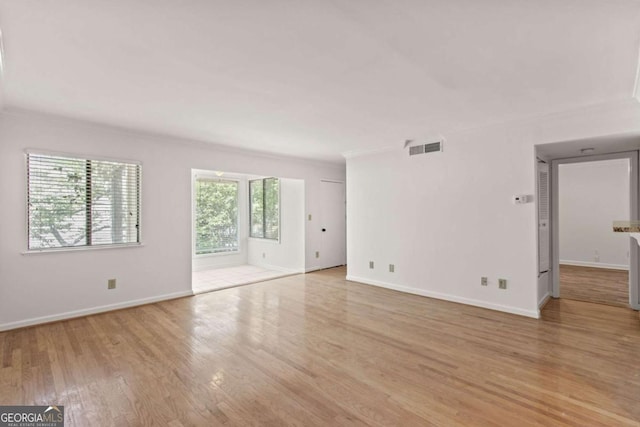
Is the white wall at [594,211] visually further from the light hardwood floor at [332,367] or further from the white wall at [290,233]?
the white wall at [290,233]

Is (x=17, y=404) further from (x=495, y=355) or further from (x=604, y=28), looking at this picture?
(x=604, y=28)

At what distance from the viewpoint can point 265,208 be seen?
7508 mm

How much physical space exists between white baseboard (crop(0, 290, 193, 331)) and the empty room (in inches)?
0.7

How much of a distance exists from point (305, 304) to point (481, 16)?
146 inches

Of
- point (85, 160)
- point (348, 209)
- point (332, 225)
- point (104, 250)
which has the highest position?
point (85, 160)

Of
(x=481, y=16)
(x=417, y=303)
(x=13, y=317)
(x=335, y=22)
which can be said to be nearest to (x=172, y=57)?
(x=335, y=22)

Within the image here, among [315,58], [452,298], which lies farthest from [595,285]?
[315,58]

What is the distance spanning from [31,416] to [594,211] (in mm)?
8975

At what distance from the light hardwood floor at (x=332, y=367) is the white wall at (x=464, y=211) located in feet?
1.88

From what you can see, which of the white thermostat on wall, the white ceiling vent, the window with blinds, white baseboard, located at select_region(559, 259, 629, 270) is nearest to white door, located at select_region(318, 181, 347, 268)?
the white ceiling vent

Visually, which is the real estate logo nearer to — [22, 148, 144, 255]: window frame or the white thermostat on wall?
[22, 148, 144, 255]: window frame

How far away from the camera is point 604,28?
1.92 m

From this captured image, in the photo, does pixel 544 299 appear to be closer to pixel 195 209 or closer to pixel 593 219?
pixel 593 219

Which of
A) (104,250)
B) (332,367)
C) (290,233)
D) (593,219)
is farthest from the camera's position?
(290,233)
